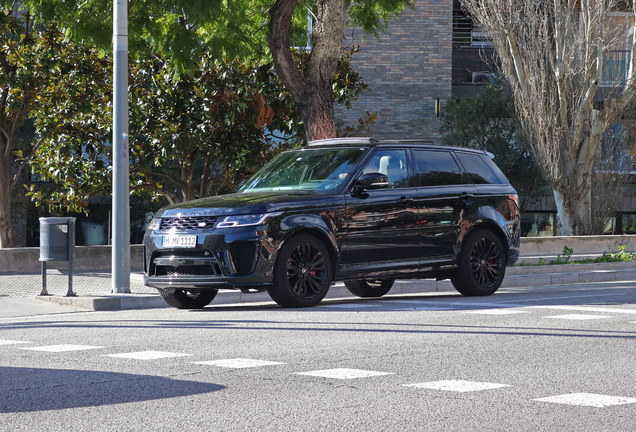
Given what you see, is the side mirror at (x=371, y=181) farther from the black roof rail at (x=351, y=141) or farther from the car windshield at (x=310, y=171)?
the black roof rail at (x=351, y=141)

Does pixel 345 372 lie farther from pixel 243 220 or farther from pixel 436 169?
pixel 436 169

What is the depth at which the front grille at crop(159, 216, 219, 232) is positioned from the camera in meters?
10.3

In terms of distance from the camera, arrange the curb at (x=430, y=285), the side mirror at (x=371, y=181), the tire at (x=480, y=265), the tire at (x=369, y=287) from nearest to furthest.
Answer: the side mirror at (x=371, y=181) → the curb at (x=430, y=285) → the tire at (x=480, y=265) → the tire at (x=369, y=287)

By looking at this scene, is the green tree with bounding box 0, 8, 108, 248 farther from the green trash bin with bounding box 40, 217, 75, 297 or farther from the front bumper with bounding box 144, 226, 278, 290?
the front bumper with bounding box 144, 226, 278, 290

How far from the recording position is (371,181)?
11.0m

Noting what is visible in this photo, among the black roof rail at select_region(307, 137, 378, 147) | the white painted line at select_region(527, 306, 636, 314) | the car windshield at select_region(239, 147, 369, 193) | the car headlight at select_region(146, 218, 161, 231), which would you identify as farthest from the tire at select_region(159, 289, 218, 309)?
the white painted line at select_region(527, 306, 636, 314)

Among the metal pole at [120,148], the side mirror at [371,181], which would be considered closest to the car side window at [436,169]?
the side mirror at [371,181]

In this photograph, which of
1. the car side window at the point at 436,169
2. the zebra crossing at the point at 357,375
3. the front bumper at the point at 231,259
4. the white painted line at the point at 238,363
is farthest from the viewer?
the car side window at the point at 436,169

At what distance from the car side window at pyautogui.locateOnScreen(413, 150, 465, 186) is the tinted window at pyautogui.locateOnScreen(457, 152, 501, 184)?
202 mm

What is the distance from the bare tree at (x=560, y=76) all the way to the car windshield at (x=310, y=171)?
13884 millimetres

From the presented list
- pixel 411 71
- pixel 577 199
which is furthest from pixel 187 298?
pixel 411 71

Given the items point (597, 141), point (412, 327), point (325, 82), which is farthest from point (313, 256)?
point (597, 141)

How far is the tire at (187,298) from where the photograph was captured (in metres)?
11.4

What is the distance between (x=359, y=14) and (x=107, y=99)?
202 inches
